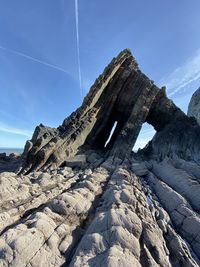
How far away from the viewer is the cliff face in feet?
104

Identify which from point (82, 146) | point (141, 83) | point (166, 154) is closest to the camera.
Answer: point (82, 146)

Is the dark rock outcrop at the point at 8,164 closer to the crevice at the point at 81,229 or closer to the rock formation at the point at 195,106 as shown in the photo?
the crevice at the point at 81,229

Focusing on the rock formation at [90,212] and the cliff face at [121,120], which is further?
the cliff face at [121,120]

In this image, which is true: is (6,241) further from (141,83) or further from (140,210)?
(141,83)

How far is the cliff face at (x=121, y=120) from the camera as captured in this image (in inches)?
1251

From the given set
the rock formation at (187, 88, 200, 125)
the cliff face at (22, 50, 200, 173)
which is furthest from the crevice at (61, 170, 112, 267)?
the rock formation at (187, 88, 200, 125)

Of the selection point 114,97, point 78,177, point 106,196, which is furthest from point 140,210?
point 114,97

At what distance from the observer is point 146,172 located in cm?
2464

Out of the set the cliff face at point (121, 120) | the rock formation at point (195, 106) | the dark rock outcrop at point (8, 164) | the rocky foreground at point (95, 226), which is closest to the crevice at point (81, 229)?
the rocky foreground at point (95, 226)

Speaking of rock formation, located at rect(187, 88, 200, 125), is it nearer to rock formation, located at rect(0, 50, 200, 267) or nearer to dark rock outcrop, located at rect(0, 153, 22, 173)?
rock formation, located at rect(0, 50, 200, 267)

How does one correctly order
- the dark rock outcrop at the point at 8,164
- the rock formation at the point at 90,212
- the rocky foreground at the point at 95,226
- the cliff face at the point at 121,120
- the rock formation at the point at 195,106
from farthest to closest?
the rock formation at the point at 195,106 → the cliff face at the point at 121,120 → the dark rock outcrop at the point at 8,164 → the rock formation at the point at 90,212 → the rocky foreground at the point at 95,226

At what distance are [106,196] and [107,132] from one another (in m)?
29.7

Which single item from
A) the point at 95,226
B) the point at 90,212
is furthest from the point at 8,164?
the point at 95,226

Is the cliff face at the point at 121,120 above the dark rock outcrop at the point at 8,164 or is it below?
above
